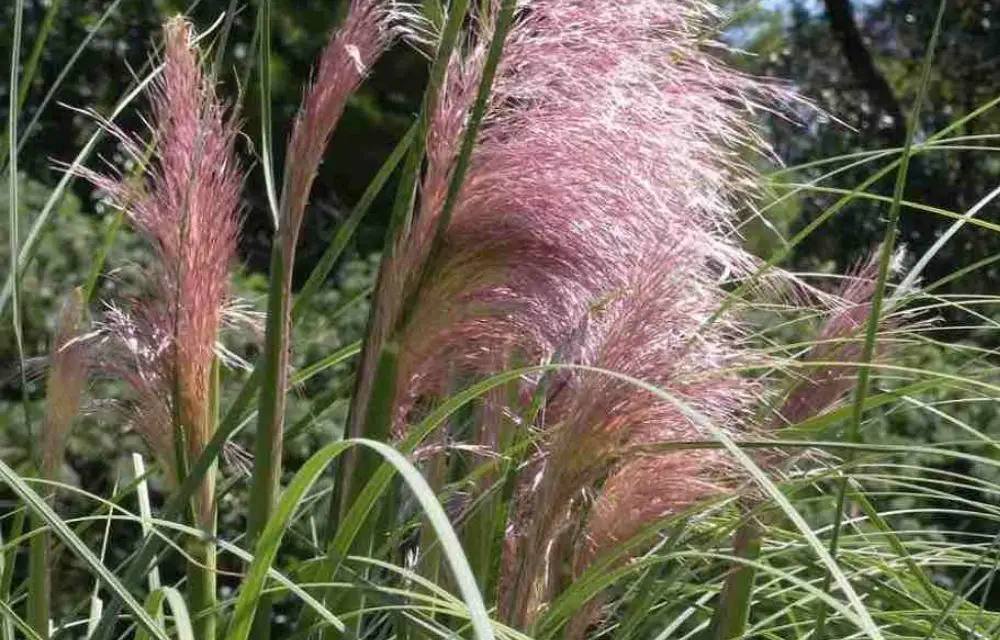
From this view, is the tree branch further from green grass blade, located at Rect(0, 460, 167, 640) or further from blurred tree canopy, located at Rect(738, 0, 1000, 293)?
green grass blade, located at Rect(0, 460, 167, 640)

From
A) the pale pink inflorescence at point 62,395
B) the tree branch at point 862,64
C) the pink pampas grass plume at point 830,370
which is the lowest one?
the pale pink inflorescence at point 62,395

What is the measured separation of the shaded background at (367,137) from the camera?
3.89 meters

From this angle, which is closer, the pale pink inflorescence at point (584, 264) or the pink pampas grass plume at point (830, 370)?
the pale pink inflorescence at point (584, 264)

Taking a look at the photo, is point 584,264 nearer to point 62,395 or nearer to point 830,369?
point 830,369

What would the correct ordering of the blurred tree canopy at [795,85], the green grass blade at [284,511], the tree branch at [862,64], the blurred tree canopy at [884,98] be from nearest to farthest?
the green grass blade at [284,511]
the blurred tree canopy at [795,85]
the blurred tree canopy at [884,98]
the tree branch at [862,64]

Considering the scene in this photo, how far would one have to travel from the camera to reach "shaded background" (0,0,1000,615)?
389 centimetres

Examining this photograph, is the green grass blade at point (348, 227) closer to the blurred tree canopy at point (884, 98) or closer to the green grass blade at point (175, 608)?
the green grass blade at point (175, 608)

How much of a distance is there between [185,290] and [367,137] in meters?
5.44

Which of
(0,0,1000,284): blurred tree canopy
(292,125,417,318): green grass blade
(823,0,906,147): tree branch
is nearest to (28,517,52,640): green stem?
(292,125,417,318): green grass blade

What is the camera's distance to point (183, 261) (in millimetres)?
1227

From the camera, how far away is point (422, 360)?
118 cm

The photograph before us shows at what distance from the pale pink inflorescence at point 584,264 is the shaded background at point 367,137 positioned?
1.17ft

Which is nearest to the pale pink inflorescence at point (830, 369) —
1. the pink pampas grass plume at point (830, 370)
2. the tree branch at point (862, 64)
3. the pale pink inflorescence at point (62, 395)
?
the pink pampas grass plume at point (830, 370)

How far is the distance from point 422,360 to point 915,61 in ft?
25.8
